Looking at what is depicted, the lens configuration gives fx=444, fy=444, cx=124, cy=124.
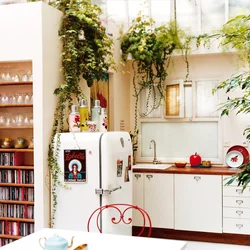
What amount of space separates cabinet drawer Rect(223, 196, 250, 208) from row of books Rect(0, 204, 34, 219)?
2490 mm

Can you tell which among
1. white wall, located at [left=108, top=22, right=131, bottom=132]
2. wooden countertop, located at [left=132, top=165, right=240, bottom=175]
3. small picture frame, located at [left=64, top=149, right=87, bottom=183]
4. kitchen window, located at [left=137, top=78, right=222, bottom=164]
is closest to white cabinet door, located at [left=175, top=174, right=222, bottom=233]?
wooden countertop, located at [left=132, top=165, right=240, bottom=175]

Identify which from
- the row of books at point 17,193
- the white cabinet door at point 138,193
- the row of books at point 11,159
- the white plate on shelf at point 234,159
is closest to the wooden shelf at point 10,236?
the row of books at point 17,193

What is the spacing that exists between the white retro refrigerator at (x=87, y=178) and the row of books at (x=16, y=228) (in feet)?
1.60

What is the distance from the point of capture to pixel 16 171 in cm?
499

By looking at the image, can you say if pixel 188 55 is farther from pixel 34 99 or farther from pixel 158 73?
pixel 34 99

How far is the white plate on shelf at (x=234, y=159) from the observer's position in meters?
6.18

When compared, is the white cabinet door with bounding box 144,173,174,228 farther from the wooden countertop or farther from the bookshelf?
the bookshelf

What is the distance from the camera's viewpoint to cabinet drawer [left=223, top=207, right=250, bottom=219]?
5699mm

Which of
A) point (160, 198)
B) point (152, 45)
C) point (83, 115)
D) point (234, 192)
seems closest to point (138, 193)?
point (160, 198)

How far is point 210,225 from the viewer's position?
5.85 meters

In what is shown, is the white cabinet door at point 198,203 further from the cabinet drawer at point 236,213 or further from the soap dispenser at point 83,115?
the soap dispenser at point 83,115

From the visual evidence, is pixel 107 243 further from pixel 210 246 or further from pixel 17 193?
Answer: pixel 210 246

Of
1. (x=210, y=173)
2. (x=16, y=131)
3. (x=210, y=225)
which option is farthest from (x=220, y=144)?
(x=16, y=131)

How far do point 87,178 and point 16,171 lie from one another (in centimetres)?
99
